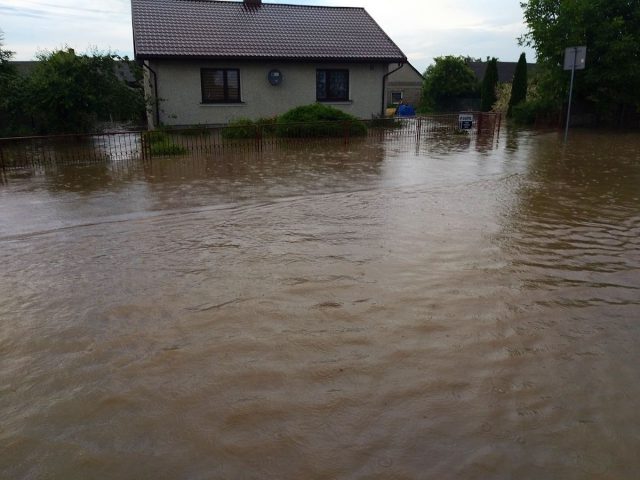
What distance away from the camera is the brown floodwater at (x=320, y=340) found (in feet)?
10.1

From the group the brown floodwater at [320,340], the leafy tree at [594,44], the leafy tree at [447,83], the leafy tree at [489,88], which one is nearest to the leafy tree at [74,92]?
the brown floodwater at [320,340]

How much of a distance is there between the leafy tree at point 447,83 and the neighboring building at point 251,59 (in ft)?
54.6

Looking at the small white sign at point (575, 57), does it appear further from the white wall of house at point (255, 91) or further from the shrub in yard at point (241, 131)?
the shrub in yard at point (241, 131)

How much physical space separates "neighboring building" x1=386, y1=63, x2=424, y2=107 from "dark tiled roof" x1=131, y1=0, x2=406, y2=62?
23.9 m

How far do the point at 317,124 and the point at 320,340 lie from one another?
46.3 ft

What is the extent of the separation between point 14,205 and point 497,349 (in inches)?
324

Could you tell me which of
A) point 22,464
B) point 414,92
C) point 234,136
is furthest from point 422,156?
point 414,92

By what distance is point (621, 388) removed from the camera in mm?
3676

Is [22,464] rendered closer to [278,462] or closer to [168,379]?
[168,379]

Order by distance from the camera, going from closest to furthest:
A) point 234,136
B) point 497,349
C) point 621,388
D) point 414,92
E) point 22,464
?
point 22,464, point 621,388, point 497,349, point 234,136, point 414,92

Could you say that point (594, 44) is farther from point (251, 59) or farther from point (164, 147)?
point (164, 147)

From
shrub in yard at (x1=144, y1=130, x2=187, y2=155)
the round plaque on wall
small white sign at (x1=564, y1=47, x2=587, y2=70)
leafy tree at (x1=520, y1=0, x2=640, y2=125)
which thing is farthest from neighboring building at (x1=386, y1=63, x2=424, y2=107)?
shrub in yard at (x1=144, y1=130, x2=187, y2=155)

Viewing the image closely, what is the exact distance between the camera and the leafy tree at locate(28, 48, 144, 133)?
1627 centimetres

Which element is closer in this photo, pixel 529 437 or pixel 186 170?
pixel 529 437
